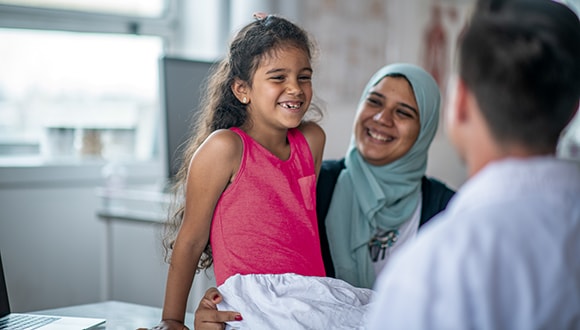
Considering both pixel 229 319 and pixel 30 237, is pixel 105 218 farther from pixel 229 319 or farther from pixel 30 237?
pixel 229 319

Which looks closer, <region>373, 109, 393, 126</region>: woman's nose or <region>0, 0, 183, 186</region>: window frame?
<region>373, 109, 393, 126</region>: woman's nose

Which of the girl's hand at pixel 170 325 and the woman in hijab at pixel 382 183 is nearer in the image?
the girl's hand at pixel 170 325

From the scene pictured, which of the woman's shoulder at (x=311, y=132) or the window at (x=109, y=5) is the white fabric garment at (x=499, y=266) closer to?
the woman's shoulder at (x=311, y=132)

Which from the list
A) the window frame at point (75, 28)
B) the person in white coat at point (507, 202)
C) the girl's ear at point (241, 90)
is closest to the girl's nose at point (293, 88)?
the girl's ear at point (241, 90)

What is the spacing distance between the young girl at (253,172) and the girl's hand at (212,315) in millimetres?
49

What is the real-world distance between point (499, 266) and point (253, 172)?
798 mm

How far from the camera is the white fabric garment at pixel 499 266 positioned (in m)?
0.71

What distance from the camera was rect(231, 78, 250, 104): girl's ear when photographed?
61.8 inches

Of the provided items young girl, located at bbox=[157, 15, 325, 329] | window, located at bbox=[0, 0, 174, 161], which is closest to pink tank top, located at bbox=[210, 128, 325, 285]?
young girl, located at bbox=[157, 15, 325, 329]

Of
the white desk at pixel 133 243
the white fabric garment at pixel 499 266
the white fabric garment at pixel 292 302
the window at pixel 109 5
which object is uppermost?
the window at pixel 109 5

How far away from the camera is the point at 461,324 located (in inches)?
28.0

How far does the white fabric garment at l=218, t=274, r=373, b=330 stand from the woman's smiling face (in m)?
0.65

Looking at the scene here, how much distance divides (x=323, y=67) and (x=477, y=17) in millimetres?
3145

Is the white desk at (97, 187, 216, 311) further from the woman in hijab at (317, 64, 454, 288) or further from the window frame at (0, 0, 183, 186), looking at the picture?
the woman in hijab at (317, 64, 454, 288)
